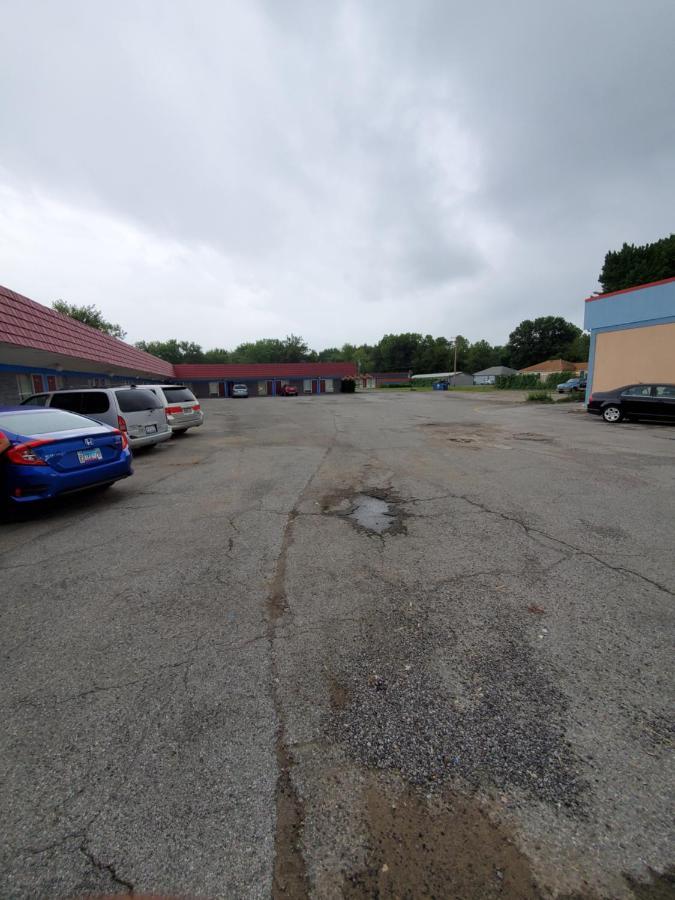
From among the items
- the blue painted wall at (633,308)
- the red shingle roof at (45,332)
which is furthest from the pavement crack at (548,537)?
the blue painted wall at (633,308)

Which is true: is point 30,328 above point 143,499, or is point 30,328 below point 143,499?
above

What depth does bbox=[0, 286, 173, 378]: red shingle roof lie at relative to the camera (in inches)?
392

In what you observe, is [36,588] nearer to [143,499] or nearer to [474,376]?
[143,499]

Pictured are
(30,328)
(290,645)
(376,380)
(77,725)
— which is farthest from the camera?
(376,380)

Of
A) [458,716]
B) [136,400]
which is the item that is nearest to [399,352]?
[136,400]

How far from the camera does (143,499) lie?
21.2 ft

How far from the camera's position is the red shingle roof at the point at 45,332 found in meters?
9.96

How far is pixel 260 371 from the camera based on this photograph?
170ft

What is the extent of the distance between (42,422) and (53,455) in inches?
34.6

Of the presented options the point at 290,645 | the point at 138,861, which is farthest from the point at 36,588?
the point at 138,861

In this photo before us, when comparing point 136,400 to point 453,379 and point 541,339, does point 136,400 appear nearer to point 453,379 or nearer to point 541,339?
point 453,379

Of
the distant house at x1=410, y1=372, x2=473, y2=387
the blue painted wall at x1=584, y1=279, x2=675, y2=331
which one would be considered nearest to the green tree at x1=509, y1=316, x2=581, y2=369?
the distant house at x1=410, y1=372, x2=473, y2=387

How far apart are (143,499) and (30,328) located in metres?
8.07

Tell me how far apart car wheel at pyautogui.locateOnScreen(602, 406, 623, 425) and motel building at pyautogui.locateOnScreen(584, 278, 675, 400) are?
4.64 meters
